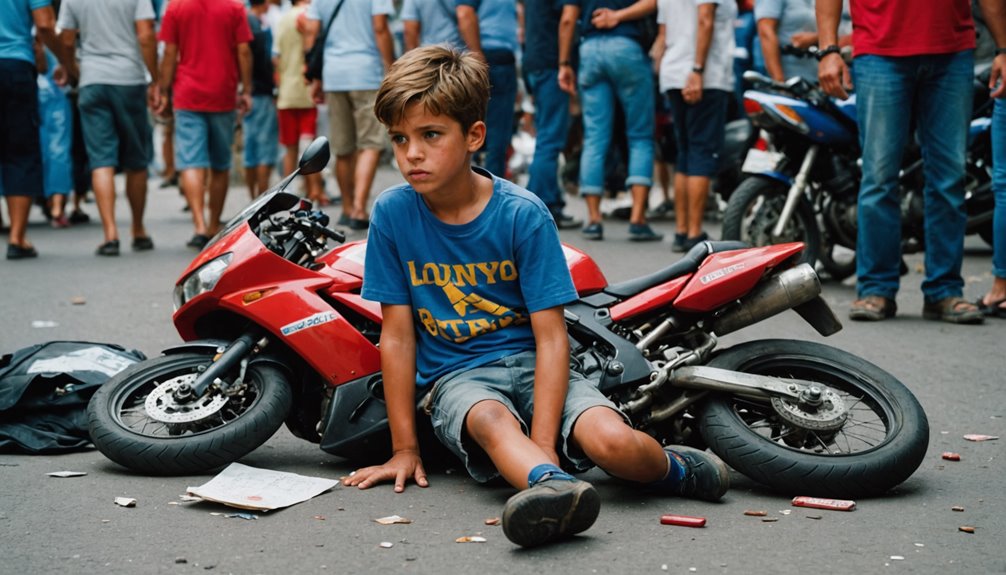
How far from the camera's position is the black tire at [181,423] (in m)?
4.29

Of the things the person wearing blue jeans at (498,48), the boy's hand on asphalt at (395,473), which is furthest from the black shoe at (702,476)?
the person wearing blue jeans at (498,48)

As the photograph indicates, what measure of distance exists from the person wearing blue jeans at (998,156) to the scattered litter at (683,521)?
3.95 meters

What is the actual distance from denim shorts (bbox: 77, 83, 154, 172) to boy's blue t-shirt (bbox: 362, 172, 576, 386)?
22.7 feet

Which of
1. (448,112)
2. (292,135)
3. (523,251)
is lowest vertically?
(292,135)

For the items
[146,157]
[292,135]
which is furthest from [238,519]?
[292,135]

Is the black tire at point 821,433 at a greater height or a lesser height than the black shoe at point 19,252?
greater

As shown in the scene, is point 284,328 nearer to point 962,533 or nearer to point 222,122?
point 962,533

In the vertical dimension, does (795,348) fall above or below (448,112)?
below

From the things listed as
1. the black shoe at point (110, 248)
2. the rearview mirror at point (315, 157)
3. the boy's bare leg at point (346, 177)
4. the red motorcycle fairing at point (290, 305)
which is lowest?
the black shoe at point (110, 248)

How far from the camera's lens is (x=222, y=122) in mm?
11039

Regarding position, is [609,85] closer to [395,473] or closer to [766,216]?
[766,216]

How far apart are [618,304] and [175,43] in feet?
24.2

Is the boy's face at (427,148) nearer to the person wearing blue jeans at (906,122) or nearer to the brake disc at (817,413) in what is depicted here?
the brake disc at (817,413)

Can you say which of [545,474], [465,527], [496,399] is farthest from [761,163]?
[545,474]
